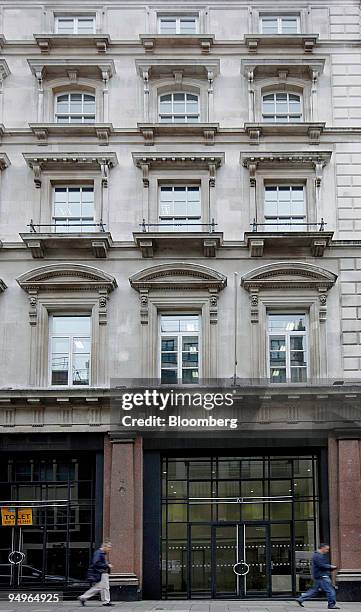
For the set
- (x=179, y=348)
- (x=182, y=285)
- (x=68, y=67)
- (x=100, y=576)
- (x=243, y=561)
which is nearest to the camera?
(x=100, y=576)

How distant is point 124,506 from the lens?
83.0 feet

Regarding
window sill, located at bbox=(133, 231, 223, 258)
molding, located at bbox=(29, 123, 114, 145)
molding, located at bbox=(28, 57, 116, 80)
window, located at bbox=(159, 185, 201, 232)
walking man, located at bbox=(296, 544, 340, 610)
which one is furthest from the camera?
molding, located at bbox=(28, 57, 116, 80)

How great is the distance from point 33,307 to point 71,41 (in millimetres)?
8948

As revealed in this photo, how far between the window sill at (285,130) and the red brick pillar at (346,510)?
31.7 ft

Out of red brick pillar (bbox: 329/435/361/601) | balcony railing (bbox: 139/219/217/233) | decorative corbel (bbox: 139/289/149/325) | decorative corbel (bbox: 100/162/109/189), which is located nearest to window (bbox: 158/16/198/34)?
decorative corbel (bbox: 100/162/109/189)

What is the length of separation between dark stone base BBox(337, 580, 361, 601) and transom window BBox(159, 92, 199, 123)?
15.0 meters

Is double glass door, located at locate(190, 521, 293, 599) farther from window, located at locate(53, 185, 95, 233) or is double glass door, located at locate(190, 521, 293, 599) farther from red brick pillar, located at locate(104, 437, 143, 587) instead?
window, located at locate(53, 185, 95, 233)

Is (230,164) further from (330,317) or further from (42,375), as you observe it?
(42,375)

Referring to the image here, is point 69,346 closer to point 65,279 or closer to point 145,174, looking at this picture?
point 65,279

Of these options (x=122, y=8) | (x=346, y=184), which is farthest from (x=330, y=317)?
(x=122, y=8)

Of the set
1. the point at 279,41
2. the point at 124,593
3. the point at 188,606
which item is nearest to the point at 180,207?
the point at 279,41

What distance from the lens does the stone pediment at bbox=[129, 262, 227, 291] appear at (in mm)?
26797

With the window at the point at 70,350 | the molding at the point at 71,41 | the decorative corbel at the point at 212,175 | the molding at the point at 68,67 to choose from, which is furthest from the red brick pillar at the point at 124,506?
the molding at the point at 71,41

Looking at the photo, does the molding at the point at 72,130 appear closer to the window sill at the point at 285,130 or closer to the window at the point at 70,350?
the window sill at the point at 285,130
